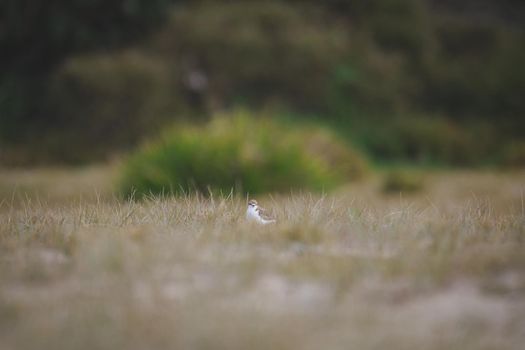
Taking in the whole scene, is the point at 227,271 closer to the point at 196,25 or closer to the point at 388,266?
the point at 388,266

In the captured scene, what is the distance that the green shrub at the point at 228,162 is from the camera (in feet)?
31.4

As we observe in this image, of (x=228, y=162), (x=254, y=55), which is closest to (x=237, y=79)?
(x=254, y=55)

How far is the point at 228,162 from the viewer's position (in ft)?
32.0

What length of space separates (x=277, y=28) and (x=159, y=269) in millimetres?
16598

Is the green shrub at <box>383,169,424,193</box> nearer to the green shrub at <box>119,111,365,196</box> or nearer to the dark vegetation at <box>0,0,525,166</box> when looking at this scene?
the green shrub at <box>119,111,365,196</box>

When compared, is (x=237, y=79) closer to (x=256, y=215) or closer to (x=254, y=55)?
(x=254, y=55)

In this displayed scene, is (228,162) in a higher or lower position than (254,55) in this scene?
lower

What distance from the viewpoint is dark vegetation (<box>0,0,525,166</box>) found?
57.8ft

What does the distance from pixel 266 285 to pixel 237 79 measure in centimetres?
1582

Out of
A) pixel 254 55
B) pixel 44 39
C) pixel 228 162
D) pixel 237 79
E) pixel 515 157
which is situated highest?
pixel 44 39

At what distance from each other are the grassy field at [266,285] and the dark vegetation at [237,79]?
13.4 m

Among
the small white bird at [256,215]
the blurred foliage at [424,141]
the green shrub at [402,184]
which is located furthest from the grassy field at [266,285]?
the blurred foliage at [424,141]

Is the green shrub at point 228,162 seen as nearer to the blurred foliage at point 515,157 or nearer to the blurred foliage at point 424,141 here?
the blurred foliage at point 515,157

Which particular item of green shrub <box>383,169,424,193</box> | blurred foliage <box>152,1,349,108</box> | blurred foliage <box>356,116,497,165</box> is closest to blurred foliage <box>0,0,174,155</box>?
blurred foliage <box>152,1,349,108</box>
